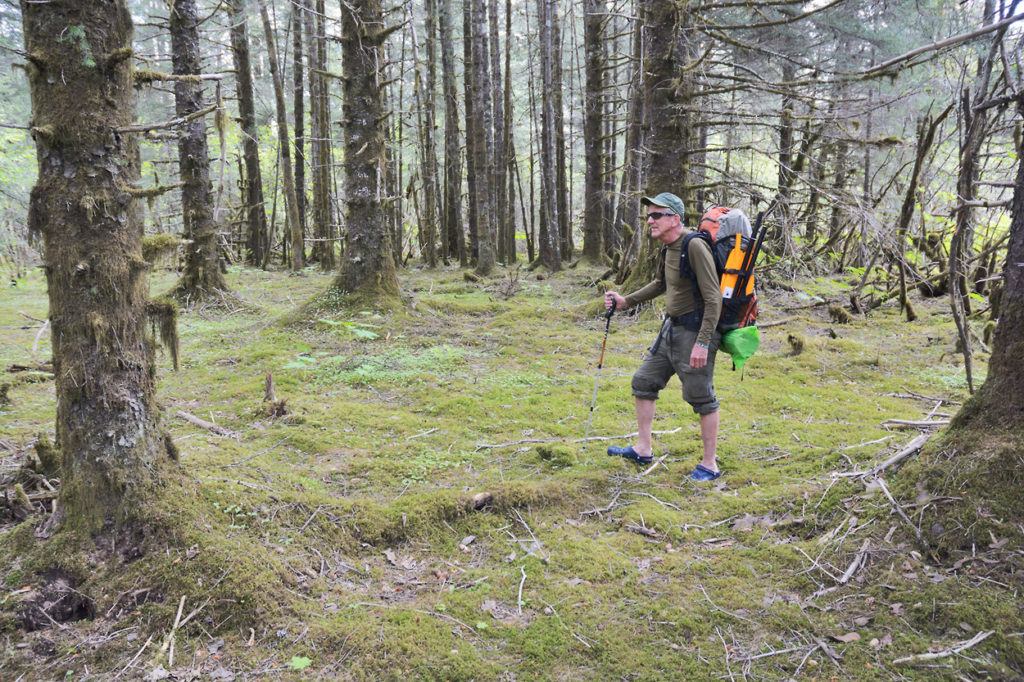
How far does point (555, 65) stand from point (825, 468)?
17.2 meters

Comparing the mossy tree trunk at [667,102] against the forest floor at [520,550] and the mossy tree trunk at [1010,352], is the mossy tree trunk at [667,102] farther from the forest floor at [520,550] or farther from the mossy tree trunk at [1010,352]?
the mossy tree trunk at [1010,352]

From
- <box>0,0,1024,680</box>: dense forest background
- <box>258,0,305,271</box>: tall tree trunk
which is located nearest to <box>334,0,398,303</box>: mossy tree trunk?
<box>0,0,1024,680</box>: dense forest background

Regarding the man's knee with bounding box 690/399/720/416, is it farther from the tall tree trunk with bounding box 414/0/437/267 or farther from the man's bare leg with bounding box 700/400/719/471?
the tall tree trunk with bounding box 414/0/437/267

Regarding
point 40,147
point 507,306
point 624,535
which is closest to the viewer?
point 40,147

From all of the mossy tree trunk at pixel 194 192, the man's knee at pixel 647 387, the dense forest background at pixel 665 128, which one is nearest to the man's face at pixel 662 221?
the man's knee at pixel 647 387

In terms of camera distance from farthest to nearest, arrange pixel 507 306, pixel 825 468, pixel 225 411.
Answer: pixel 507 306
pixel 225 411
pixel 825 468

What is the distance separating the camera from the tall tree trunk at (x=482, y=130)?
1438 cm

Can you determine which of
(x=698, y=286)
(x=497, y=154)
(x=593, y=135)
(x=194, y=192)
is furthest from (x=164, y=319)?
(x=497, y=154)

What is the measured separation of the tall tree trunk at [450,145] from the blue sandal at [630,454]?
582 inches

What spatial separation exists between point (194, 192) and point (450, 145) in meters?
9.74

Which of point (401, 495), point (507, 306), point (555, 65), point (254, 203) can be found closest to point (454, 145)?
point (555, 65)

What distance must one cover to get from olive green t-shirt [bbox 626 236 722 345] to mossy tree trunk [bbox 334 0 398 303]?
581 cm

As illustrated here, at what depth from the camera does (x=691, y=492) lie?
446 cm

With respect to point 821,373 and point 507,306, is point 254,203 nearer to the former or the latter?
point 507,306
